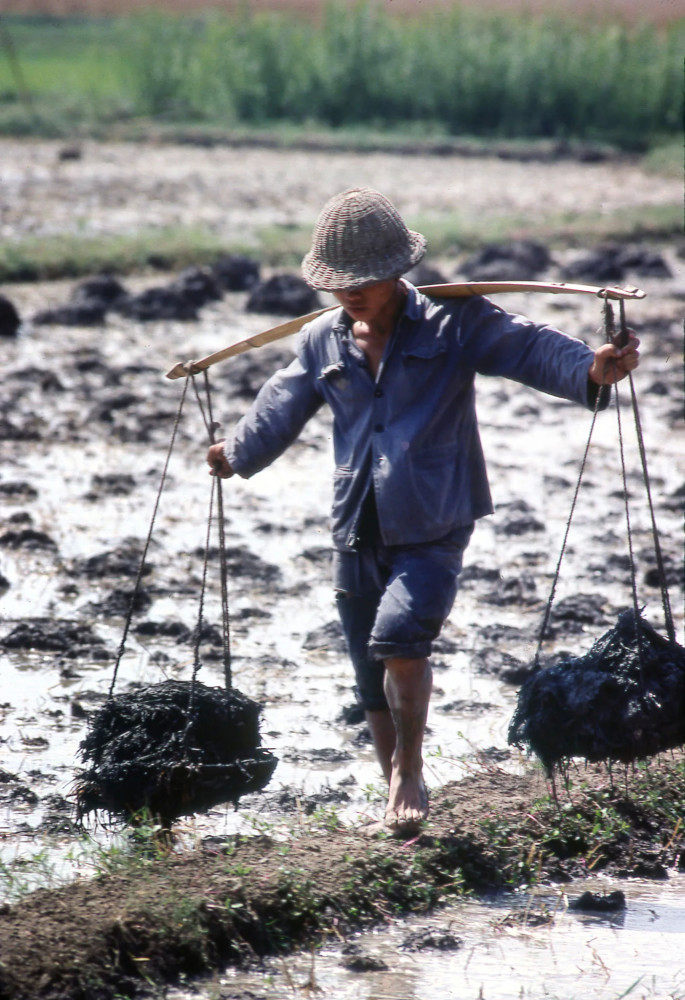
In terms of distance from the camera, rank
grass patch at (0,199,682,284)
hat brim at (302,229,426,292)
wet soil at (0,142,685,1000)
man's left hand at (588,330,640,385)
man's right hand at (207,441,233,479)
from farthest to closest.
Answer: grass patch at (0,199,682,284) < man's right hand at (207,441,233,479) < hat brim at (302,229,426,292) < man's left hand at (588,330,640,385) < wet soil at (0,142,685,1000)

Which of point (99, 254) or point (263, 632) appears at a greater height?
point (99, 254)

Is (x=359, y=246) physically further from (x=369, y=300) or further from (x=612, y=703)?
(x=612, y=703)

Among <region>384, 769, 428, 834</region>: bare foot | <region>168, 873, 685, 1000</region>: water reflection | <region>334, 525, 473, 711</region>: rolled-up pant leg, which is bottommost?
<region>168, 873, 685, 1000</region>: water reflection

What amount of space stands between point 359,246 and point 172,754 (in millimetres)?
1361

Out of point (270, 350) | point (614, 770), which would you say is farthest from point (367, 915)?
point (270, 350)

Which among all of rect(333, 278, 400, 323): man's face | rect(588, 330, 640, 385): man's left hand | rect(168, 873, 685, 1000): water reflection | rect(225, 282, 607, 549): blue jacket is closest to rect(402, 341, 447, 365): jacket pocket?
rect(225, 282, 607, 549): blue jacket

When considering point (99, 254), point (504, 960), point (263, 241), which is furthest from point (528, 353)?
point (263, 241)

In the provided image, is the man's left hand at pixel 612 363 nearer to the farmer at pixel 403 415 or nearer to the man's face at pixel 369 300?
the farmer at pixel 403 415

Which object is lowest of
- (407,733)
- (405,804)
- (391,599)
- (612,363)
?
(405,804)

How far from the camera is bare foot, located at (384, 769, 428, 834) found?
11.1 ft

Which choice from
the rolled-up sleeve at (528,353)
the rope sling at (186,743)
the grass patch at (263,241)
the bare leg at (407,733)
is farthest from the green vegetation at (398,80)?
the bare leg at (407,733)

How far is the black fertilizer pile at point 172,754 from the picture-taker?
3.24 meters

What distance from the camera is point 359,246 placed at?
10.9 ft

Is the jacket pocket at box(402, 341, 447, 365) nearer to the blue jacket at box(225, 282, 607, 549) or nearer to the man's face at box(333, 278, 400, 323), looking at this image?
the blue jacket at box(225, 282, 607, 549)
